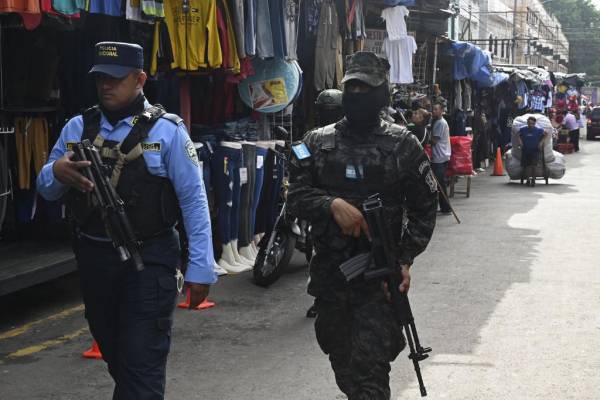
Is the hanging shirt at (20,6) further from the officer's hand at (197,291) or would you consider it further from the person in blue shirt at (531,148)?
the person in blue shirt at (531,148)

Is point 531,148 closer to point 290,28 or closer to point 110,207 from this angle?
point 290,28

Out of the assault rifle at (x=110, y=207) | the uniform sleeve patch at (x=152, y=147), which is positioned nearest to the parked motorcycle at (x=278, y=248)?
the uniform sleeve patch at (x=152, y=147)

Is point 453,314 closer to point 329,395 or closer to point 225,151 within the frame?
point 329,395

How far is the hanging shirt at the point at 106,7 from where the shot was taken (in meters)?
7.79

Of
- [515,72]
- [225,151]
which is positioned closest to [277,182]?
[225,151]

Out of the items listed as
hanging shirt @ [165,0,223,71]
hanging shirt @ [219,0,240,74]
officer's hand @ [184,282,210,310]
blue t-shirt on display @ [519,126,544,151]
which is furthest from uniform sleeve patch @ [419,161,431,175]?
blue t-shirt on display @ [519,126,544,151]

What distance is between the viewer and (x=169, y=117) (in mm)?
4074

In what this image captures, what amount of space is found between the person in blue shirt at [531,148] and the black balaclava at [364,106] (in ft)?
55.6

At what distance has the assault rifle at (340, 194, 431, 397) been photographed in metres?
4.24

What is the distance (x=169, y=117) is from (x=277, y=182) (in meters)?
6.61

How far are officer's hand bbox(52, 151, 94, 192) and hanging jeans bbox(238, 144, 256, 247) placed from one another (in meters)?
6.12

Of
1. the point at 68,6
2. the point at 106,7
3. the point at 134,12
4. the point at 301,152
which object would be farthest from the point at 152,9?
the point at 301,152

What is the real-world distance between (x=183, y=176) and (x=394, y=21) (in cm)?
1203

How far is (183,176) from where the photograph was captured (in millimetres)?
3979
